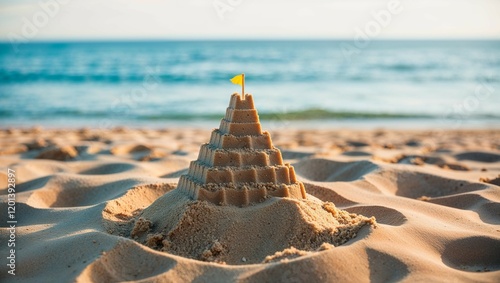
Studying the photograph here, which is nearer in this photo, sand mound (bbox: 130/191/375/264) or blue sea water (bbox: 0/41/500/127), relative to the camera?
sand mound (bbox: 130/191/375/264)

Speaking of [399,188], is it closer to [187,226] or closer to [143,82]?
[187,226]

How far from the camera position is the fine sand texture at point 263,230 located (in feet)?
7.91

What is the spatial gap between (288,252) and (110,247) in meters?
0.89

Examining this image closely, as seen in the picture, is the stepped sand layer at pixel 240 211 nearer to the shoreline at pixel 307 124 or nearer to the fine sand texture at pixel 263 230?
the fine sand texture at pixel 263 230

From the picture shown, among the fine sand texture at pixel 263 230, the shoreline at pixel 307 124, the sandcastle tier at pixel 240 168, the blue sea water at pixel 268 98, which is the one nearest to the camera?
the fine sand texture at pixel 263 230

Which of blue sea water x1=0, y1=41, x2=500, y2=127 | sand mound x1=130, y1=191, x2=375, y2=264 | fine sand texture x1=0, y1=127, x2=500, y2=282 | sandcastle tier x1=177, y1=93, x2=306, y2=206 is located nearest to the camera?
fine sand texture x1=0, y1=127, x2=500, y2=282

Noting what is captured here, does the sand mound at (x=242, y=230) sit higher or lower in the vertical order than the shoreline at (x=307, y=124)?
lower

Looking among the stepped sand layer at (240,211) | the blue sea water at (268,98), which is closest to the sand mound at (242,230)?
the stepped sand layer at (240,211)

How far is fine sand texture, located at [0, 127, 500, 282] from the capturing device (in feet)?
7.91

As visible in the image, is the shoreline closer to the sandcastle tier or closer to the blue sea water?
the blue sea water

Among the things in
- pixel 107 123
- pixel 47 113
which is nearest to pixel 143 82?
pixel 47 113

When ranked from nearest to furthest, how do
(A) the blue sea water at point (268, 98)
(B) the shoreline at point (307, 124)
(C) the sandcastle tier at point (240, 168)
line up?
(C) the sandcastle tier at point (240, 168)
(B) the shoreline at point (307, 124)
(A) the blue sea water at point (268, 98)

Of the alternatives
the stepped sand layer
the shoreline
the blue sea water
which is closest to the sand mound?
the stepped sand layer

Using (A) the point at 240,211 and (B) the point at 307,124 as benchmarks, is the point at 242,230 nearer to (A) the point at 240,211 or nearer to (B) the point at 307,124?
(A) the point at 240,211
